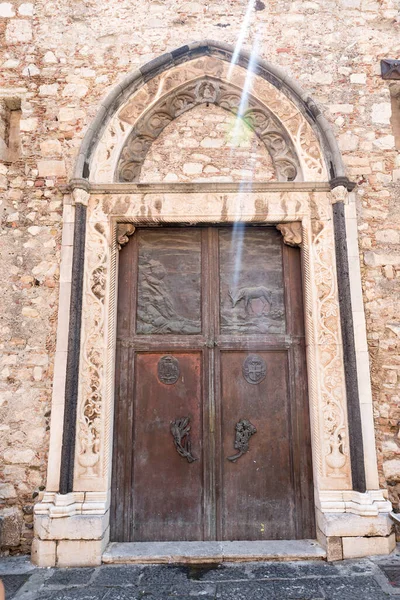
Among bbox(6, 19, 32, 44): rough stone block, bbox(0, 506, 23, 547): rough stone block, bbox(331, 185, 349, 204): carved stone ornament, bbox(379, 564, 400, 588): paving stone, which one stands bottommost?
bbox(379, 564, 400, 588): paving stone

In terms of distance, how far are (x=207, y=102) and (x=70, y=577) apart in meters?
4.28

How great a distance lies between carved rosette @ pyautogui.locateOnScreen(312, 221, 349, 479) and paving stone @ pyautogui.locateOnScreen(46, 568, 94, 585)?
196 centimetres

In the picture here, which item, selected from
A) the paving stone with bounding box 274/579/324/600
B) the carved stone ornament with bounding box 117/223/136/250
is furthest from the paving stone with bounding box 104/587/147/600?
the carved stone ornament with bounding box 117/223/136/250

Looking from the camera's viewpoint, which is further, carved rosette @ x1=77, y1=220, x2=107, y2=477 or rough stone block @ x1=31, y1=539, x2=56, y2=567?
carved rosette @ x1=77, y1=220, x2=107, y2=477

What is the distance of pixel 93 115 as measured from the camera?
4.08 m

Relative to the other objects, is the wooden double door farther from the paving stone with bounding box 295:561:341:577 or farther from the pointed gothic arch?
the pointed gothic arch

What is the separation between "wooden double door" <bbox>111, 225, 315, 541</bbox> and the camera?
3619 mm

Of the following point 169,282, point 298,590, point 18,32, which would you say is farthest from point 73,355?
point 18,32

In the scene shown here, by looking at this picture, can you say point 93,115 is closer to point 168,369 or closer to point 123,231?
point 123,231

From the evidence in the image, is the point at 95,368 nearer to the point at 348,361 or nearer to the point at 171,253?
the point at 171,253

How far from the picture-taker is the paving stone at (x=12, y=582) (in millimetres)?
2780

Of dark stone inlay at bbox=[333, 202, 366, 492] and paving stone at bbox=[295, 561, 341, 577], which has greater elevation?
dark stone inlay at bbox=[333, 202, 366, 492]

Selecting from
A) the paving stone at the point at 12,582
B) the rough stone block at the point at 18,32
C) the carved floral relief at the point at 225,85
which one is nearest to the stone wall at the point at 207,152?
the carved floral relief at the point at 225,85

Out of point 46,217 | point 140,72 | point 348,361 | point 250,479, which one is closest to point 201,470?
point 250,479
